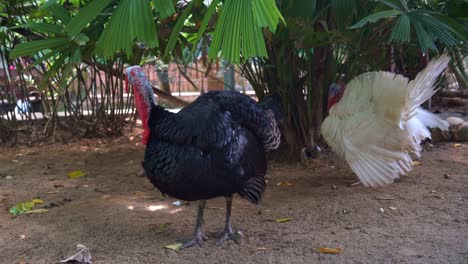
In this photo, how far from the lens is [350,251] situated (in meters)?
2.98

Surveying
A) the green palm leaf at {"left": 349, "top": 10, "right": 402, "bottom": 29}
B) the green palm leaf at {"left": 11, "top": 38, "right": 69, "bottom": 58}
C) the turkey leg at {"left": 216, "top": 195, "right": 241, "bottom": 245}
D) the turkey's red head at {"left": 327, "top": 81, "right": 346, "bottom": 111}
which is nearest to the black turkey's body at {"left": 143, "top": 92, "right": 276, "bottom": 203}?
the turkey leg at {"left": 216, "top": 195, "right": 241, "bottom": 245}

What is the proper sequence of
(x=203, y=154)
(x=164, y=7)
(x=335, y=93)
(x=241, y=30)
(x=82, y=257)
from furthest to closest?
(x=335, y=93) → (x=203, y=154) → (x=82, y=257) → (x=164, y=7) → (x=241, y=30)

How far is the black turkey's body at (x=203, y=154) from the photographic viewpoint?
293 centimetres

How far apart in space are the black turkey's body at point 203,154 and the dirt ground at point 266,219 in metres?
0.39

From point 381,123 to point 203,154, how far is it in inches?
68.0

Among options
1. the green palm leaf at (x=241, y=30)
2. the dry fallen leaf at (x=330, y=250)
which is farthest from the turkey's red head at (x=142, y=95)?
the dry fallen leaf at (x=330, y=250)

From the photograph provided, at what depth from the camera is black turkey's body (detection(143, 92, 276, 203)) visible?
2934 millimetres

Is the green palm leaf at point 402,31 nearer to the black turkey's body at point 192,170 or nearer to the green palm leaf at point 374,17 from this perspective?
the green palm leaf at point 374,17

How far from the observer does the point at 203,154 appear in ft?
9.75

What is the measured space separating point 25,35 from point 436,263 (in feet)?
15.1

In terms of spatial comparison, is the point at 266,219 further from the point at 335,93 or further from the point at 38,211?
the point at 38,211

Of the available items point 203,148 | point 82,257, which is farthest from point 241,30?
point 82,257

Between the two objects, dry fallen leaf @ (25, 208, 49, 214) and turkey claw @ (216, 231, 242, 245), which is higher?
dry fallen leaf @ (25, 208, 49, 214)

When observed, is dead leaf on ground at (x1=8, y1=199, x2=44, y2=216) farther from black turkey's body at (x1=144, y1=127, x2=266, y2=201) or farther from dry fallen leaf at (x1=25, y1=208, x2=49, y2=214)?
black turkey's body at (x1=144, y1=127, x2=266, y2=201)
